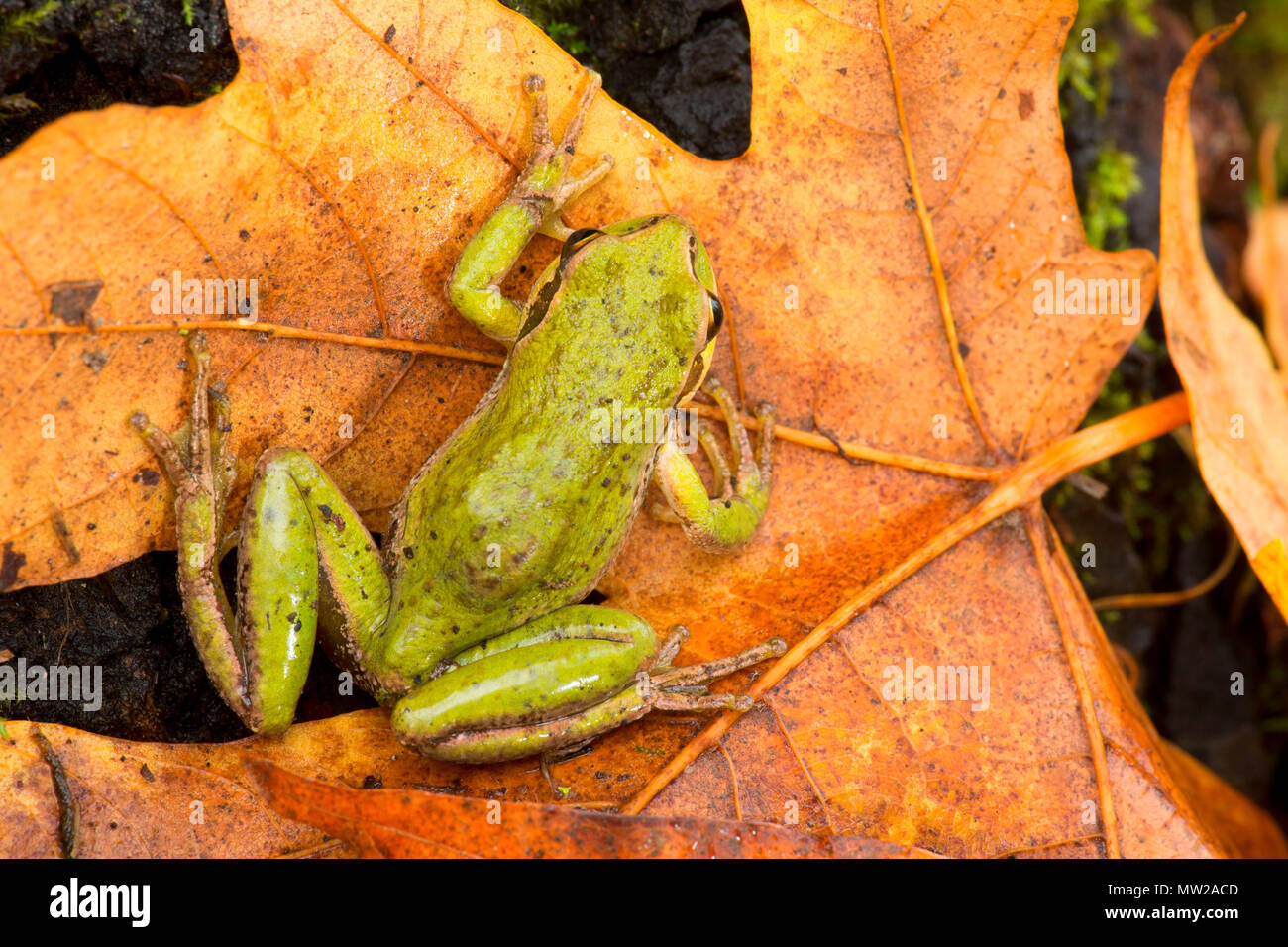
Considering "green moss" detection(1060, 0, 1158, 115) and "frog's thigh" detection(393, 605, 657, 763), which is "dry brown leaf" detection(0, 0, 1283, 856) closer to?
"frog's thigh" detection(393, 605, 657, 763)

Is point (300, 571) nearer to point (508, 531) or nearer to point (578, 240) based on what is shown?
point (508, 531)

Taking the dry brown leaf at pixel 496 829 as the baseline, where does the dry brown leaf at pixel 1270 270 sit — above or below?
above

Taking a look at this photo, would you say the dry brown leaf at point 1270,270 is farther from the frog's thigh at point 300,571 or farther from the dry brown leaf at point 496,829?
the frog's thigh at point 300,571

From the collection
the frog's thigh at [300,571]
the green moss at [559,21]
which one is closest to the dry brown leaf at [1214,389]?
the green moss at [559,21]

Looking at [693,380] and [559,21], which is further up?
[559,21]

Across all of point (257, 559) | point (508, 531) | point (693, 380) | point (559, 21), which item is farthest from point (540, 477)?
point (559, 21)

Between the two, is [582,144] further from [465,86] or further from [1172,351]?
[1172,351]

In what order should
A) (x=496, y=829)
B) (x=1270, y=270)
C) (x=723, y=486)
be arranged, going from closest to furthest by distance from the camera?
(x=496, y=829) → (x=723, y=486) → (x=1270, y=270)
